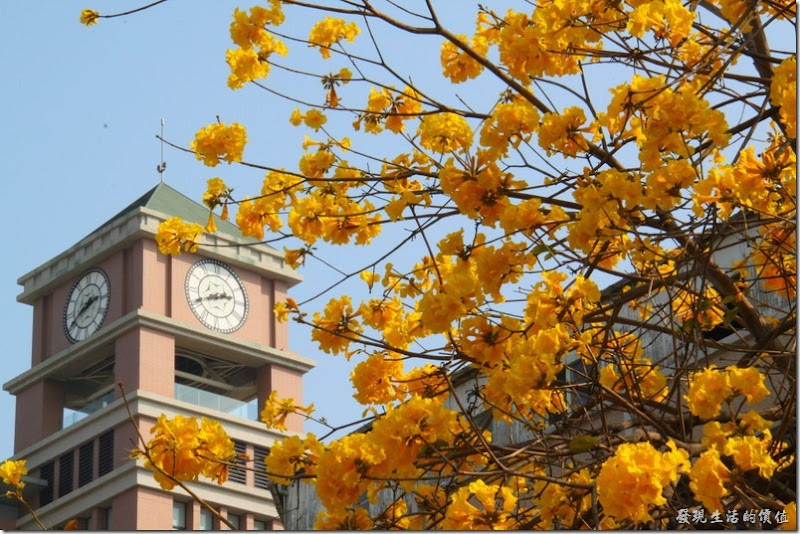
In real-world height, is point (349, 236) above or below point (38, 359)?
below

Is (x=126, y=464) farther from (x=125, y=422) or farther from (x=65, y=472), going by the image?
(x=65, y=472)

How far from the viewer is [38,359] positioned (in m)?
40.4

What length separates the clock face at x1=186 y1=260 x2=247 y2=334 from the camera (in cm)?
3978

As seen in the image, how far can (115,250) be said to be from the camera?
39938mm

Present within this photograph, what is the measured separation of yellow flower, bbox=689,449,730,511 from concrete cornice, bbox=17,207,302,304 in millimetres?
35284

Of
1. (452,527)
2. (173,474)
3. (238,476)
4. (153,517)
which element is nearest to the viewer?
(452,527)

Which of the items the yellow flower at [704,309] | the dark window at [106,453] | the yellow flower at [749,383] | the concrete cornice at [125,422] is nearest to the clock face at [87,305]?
the concrete cornice at [125,422]

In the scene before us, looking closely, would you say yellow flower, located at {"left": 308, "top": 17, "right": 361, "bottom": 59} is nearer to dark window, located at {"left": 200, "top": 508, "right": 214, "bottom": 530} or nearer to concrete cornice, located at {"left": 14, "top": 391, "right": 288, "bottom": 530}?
concrete cornice, located at {"left": 14, "top": 391, "right": 288, "bottom": 530}

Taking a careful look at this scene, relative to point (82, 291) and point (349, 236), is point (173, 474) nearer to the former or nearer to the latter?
point (349, 236)

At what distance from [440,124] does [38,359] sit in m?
37.3

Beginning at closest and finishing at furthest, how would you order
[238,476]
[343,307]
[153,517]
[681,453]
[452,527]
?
[681,453] → [452,527] → [343,307] → [153,517] → [238,476]

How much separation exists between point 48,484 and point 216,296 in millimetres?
6725

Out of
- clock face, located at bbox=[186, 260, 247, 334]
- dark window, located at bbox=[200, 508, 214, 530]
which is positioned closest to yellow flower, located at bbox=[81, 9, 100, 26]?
dark window, located at bbox=[200, 508, 214, 530]

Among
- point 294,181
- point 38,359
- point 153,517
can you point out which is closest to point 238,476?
point 153,517
